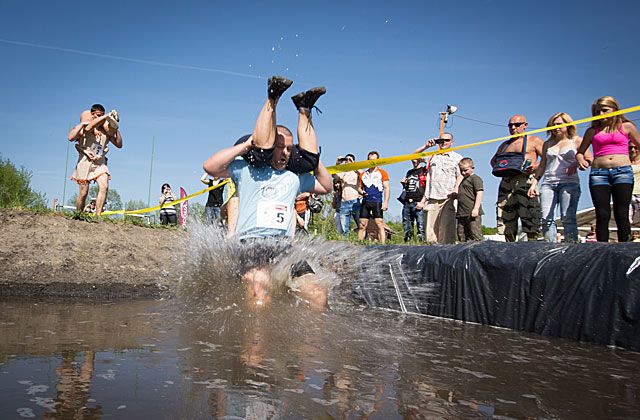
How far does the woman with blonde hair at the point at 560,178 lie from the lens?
6.34 m

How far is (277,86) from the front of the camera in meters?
4.21

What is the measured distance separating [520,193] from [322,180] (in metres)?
3.32

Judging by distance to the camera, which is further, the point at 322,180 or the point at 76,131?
the point at 76,131

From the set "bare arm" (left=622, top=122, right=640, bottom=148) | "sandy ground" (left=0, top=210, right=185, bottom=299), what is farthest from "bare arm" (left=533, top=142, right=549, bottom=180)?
"sandy ground" (left=0, top=210, right=185, bottom=299)

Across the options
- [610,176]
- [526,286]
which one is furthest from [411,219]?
[526,286]

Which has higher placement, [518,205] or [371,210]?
[371,210]

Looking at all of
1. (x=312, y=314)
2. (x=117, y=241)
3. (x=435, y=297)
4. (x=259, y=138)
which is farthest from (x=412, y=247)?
(x=117, y=241)

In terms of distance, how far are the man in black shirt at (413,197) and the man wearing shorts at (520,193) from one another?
225cm

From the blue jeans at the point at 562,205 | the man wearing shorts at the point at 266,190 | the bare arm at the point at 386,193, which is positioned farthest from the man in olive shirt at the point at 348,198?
the man wearing shorts at the point at 266,190

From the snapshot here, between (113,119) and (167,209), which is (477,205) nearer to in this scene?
(113,119)

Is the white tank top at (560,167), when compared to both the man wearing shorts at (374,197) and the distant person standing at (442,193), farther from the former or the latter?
the man wearing shorts at (374,197)

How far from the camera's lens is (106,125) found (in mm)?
8586

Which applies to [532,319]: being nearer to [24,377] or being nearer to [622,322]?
[622,322]

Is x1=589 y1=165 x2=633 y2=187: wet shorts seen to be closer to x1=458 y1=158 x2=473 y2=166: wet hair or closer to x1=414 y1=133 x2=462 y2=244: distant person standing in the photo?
x1=458 y1=158 x2=473 y2=166: wet hair
